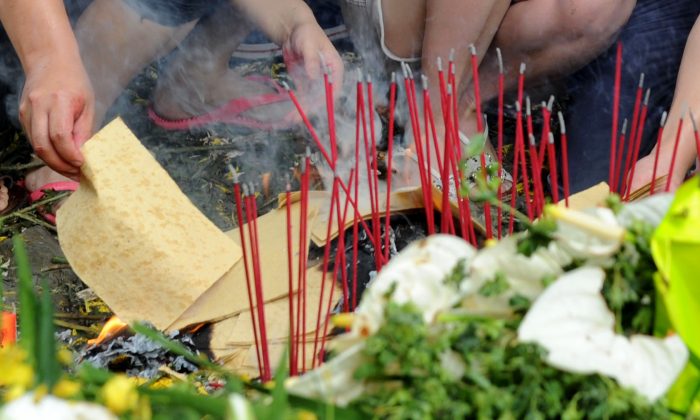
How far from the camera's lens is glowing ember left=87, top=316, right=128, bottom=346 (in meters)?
1.44

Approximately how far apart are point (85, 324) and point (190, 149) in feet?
2.34

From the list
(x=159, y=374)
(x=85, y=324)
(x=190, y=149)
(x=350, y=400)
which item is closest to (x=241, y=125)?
(x=190, y=149)

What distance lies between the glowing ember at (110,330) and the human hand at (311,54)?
2.18 ft

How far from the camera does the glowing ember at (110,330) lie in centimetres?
144

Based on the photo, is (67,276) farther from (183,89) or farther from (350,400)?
(350,400)

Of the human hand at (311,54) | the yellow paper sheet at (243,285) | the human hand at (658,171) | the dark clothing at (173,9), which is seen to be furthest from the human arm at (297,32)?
the human hand at (658,171)

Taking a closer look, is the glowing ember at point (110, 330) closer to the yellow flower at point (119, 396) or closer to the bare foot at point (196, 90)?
the yellow flower at point (119, 396)

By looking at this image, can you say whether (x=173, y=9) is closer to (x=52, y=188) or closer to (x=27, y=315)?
(x=52, y=188)

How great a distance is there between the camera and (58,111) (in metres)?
1.54

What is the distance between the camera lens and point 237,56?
253 cm

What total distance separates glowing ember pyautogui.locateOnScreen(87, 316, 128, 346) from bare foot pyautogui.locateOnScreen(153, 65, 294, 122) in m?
1.00

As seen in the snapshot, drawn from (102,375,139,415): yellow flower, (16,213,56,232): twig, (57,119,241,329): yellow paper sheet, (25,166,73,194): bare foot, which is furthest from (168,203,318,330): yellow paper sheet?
(102,375,139,415): yellow flower

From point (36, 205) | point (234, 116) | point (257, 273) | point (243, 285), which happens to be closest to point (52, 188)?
point (36, 205)

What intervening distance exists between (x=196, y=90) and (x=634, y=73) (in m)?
1.15
